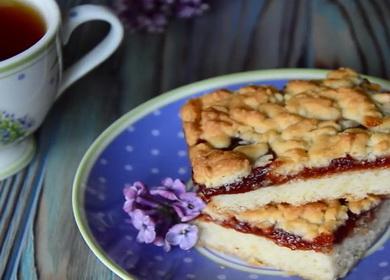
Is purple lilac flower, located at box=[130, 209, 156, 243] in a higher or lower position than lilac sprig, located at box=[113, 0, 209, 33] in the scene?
higher

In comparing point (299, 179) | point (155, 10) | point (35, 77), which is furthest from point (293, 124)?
point (155, 10)

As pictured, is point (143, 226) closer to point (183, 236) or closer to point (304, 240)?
point (183, 236)

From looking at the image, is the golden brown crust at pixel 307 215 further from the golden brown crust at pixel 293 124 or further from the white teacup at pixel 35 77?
the white teacup at pixel 35 77

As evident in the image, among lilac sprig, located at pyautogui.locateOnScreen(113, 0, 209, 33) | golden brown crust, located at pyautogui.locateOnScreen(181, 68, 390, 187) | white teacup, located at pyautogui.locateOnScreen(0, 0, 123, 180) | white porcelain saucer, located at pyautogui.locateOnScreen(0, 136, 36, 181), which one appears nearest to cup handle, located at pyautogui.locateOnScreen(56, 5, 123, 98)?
white teacup, located at pyautogui.locateOnScreen(0, 0, 123, 180)

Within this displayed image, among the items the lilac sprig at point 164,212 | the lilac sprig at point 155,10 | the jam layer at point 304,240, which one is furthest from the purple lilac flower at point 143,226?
the lilac sprig at point 155,10

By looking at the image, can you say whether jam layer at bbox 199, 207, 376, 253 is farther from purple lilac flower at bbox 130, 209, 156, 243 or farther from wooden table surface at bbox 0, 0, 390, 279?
wooden table surface at bbox 0, 0, 390, 279

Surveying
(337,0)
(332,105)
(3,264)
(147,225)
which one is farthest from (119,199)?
(337,0)
